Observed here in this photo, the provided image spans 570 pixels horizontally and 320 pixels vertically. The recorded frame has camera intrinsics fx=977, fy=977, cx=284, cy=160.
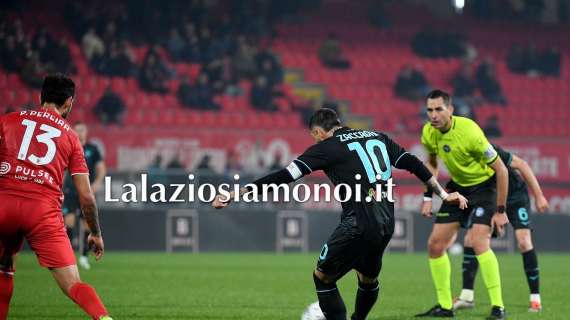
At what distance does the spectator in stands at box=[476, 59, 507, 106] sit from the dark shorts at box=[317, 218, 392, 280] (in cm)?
2365

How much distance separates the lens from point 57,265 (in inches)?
260

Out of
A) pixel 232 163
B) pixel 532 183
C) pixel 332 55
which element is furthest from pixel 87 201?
pixel 332 55

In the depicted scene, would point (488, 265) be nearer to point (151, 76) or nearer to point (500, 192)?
point (500, 192)

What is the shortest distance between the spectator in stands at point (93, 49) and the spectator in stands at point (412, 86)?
9.13m

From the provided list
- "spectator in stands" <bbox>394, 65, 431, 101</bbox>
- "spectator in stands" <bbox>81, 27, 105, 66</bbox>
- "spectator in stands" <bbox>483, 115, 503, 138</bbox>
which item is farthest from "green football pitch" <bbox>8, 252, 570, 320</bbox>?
"spectator in stands" <bbox>394, 65, 431, 101</bbox>

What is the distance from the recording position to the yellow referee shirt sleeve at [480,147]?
9445 mm

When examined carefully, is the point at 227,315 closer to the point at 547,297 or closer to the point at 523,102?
the point at 547,297

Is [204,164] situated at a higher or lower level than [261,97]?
lower

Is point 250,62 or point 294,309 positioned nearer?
point 294,309

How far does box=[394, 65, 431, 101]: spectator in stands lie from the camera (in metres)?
30.0

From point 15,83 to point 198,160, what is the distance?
17.9 feet

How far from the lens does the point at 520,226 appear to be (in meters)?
11.3

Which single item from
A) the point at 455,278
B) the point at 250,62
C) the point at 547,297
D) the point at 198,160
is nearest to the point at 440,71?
the point at 250,62

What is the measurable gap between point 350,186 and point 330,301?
92 cm
